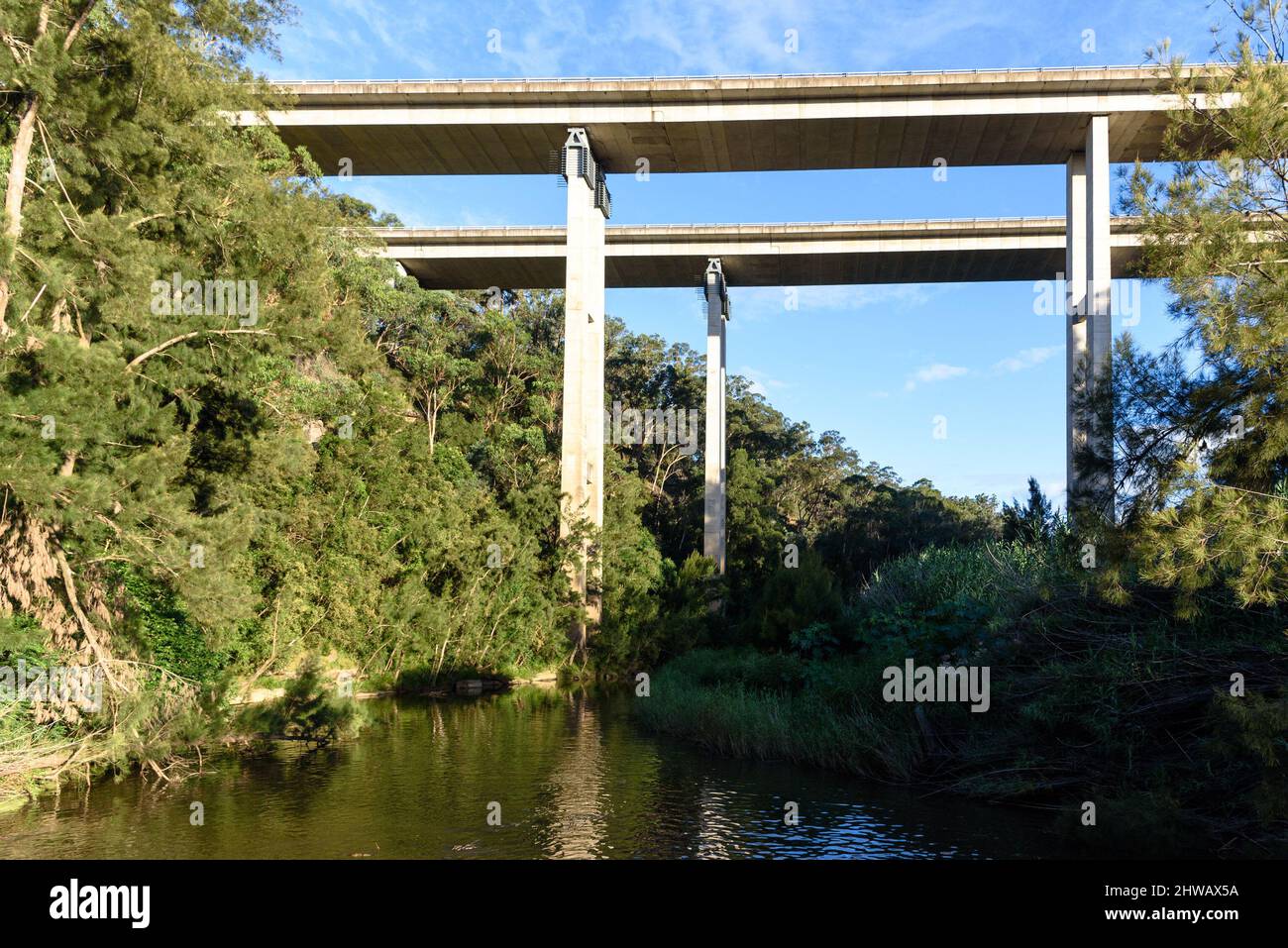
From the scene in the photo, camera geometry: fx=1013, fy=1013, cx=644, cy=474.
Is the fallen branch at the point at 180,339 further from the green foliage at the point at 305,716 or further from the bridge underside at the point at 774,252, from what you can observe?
the bridge underside at the point at 774,252

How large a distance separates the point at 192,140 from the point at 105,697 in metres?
8.42

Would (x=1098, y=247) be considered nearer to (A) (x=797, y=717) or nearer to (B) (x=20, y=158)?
(A) (x=797, y=717)

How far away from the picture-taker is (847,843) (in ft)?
38.2

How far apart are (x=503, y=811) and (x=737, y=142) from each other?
2319cm

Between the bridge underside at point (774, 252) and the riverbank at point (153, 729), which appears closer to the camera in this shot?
the riverbank at point (153, 729)

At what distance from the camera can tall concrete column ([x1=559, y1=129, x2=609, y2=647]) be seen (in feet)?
102

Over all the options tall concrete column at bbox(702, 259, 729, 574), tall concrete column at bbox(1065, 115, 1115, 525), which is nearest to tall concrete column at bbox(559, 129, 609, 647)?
tall concrete column at bbox(702, 259, 729, 574)

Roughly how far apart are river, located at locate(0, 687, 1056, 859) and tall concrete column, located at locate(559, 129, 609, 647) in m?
12.6

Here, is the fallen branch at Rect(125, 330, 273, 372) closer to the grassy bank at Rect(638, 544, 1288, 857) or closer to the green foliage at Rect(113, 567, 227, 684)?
the green foliage at Rect(113, 567, 227, 684)

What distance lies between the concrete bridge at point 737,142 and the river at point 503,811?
537 inches

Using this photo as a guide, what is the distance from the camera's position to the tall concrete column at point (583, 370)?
3100 cm

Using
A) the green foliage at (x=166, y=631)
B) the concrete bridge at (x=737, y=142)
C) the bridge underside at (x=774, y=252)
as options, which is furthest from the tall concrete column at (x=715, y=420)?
the green foliage at (x=166, y=631)

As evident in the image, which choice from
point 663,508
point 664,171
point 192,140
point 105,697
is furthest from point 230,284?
point 663,508
